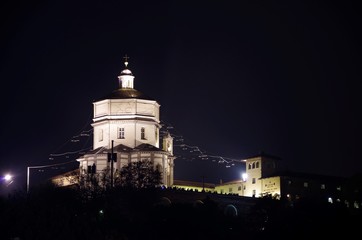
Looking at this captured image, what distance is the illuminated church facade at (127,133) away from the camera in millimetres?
→ 111625

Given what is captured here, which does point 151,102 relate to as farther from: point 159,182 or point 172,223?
point 172,223

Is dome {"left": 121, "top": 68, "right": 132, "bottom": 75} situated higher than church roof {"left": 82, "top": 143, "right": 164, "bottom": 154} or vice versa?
dome {"left": 121, "top": 68, "right": 132, "bottom": 75}

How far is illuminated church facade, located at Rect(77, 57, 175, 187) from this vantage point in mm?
111625

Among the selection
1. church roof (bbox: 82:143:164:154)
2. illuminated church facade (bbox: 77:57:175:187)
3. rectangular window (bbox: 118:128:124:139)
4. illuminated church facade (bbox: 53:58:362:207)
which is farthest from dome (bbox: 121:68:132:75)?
church roof (bbox: 82:143:164:154)

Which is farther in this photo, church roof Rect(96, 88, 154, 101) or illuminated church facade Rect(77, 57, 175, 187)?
church roof Rect(96, 88, 154, 101)

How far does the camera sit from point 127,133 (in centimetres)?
11356

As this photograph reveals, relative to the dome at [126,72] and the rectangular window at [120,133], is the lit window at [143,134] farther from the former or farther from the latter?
the dome at [126,72]

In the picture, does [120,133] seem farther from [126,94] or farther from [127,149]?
[126,94]

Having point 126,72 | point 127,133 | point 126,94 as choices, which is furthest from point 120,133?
point 126,72

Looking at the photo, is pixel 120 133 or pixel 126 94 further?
pixel 126 94

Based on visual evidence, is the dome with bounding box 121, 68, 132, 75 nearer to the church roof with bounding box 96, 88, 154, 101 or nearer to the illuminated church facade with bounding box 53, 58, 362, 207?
the illuminated church facade with bounding box 53, 58, 362, 207

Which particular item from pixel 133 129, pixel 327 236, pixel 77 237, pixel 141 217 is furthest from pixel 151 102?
pixel 77 237

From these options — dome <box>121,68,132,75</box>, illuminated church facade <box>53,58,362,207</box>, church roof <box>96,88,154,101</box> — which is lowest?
illuminated church facade <box>53,58,362,207</box>

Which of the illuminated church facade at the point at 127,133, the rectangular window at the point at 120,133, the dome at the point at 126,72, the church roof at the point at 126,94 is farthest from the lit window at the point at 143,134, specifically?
the dome at the point at 126,72
